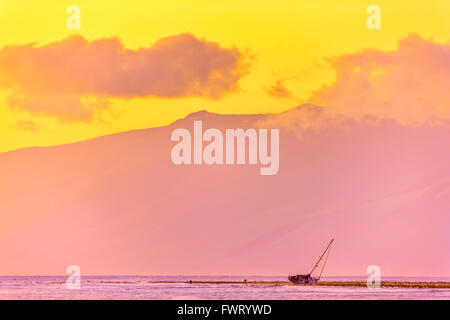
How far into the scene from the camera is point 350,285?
93.2 meters
